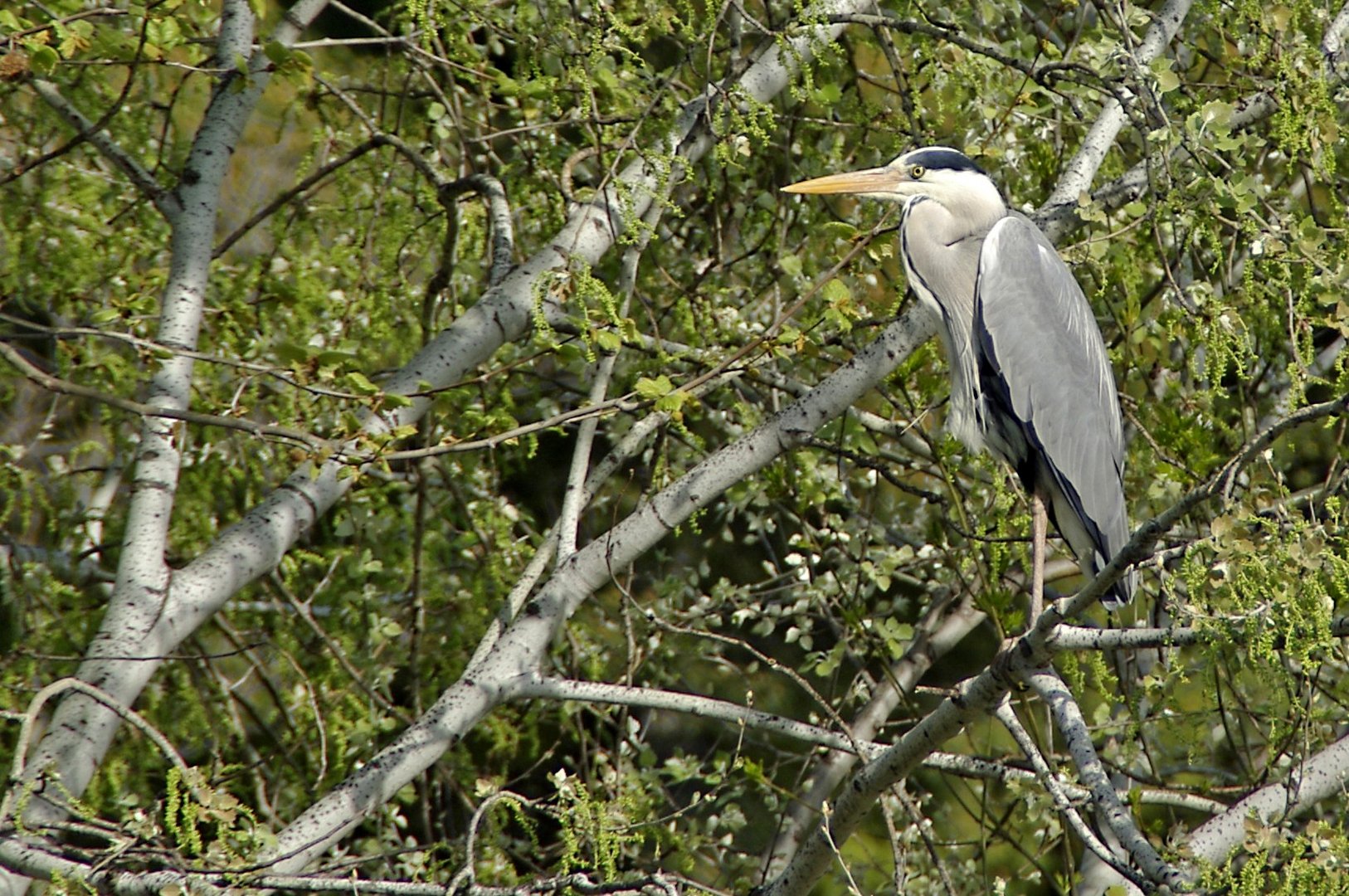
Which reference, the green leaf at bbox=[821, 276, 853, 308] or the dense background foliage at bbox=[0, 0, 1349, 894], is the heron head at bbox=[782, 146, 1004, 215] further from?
the green leaf at bbox=[821, 276, 853, 308]

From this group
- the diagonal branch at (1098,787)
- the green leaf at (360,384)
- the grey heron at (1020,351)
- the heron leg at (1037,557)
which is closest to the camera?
the diagonal branch at (1098,787)

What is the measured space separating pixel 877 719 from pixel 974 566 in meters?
0.45

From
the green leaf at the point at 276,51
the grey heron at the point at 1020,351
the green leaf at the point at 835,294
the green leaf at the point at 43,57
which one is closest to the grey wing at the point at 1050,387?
the grey heron at the point at 1020,351

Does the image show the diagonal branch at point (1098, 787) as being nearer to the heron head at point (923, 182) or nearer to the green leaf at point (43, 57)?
the heron head at point (923, 182)

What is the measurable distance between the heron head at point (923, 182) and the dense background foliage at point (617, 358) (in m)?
0.08

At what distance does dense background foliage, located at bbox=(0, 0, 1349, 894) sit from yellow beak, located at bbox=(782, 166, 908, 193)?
11 centimetres

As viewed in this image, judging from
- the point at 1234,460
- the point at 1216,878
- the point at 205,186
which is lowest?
the point at 1216,878

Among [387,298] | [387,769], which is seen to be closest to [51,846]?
[387,769]

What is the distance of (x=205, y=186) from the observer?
2488mm

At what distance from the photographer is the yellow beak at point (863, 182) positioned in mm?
2938

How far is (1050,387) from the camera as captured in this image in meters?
2.95

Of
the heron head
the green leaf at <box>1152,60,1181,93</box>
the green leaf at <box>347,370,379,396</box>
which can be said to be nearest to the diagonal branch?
the green leaf at <box>1152,60,1181,93</box>

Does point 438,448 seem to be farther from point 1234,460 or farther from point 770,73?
point 770,73

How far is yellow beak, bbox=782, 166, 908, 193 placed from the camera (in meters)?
2.94
